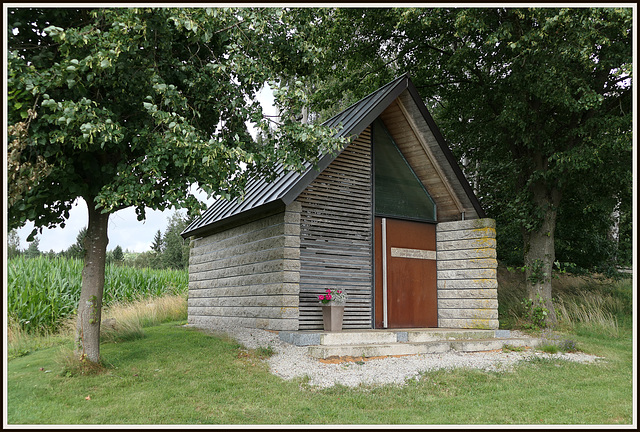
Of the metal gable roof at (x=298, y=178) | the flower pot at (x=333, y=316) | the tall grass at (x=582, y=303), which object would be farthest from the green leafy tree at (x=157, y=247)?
the flower pot at (x=333, y=316)

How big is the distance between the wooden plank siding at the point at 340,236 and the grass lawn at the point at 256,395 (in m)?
2.29

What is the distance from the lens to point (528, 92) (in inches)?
540

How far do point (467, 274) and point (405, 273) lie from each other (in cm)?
146

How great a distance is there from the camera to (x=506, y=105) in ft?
43.0

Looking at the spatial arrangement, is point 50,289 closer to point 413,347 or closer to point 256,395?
point 256,395

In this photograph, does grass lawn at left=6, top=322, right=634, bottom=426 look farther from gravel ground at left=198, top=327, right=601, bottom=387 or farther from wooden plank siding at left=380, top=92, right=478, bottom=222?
wooden plank siding at left=380, top=92, right=478, bottom=222

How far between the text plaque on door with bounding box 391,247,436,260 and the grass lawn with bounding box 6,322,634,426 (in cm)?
397

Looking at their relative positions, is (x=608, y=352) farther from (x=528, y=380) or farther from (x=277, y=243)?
(x=277, y=243)

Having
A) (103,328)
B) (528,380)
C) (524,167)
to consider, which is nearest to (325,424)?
(528,380)

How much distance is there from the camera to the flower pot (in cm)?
973

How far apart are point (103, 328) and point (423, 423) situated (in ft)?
21.4

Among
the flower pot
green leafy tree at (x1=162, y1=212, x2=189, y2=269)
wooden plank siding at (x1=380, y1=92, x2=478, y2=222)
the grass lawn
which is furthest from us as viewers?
green leafy tree at (x1=162, y1=212, x2=189, y2=269)

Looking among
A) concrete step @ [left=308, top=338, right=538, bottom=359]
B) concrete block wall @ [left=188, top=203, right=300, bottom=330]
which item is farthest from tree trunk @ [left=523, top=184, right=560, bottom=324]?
concrete block wall @ [left=188, top=203, right=300, bottom=330]

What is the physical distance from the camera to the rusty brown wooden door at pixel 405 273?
37.4 ft
